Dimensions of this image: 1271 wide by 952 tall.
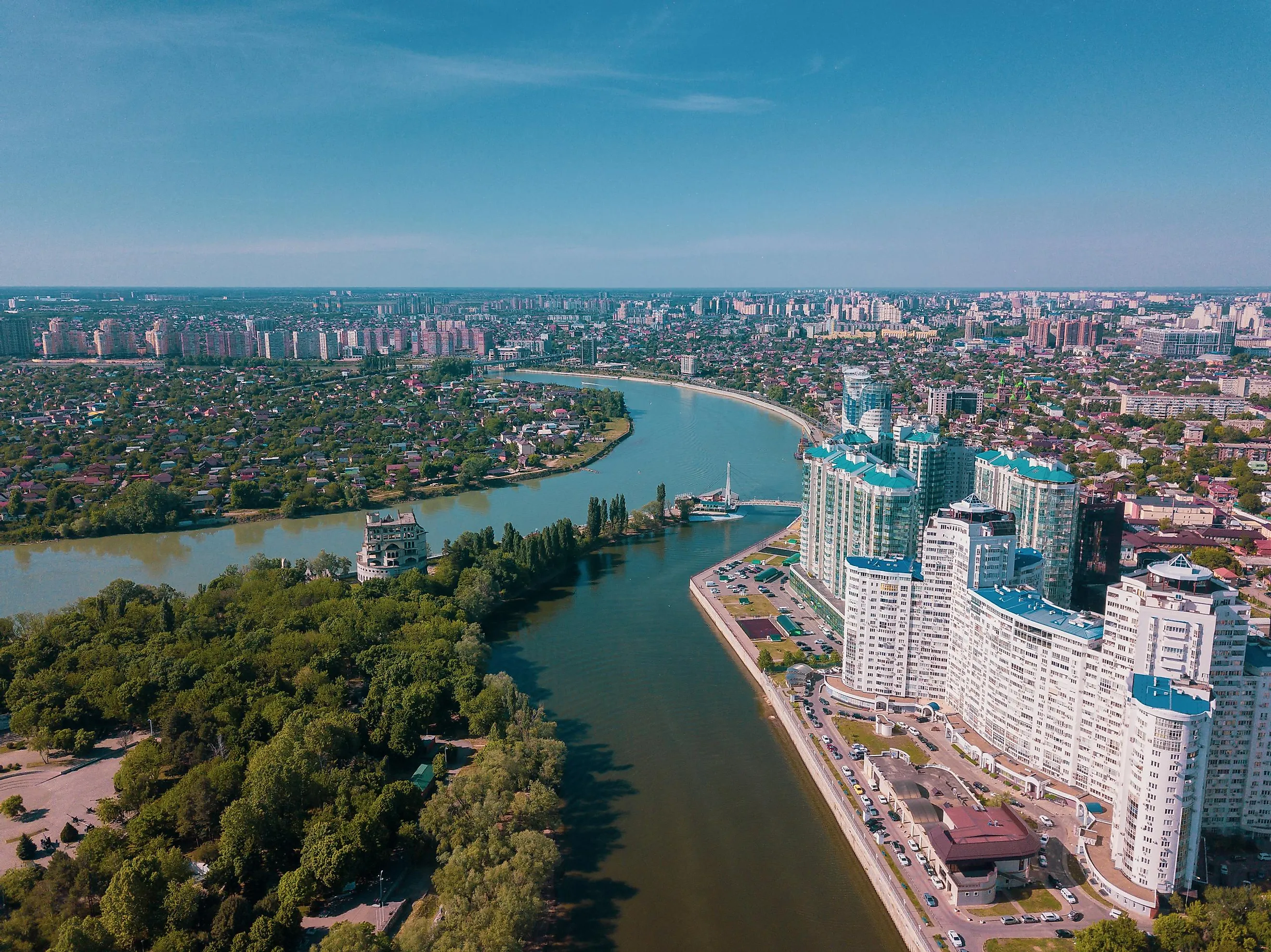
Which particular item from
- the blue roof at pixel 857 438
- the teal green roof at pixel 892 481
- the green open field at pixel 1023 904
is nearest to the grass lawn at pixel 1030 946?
the green open field at pixel 1023 904

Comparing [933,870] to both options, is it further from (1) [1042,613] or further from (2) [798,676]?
(2) [798,676]

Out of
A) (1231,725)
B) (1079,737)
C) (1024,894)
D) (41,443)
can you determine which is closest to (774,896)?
(1024,894)

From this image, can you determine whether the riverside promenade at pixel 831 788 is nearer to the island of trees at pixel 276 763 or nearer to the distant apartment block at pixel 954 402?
the island of trees at pixel 276 763

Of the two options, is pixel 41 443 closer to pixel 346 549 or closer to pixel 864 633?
pixel 346 549

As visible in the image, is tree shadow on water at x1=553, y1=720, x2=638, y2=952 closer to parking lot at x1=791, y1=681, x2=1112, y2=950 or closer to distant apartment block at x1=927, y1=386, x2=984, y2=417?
parking lot at x1=791, y1=681, x2=1112, y2=950

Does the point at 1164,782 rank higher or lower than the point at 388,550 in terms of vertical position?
higher

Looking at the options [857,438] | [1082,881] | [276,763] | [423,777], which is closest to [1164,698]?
[1082,881]

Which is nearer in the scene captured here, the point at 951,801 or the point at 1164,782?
the point at 1164,782
